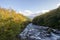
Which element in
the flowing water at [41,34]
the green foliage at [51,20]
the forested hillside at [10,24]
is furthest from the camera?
the forested hillside at [10,24]

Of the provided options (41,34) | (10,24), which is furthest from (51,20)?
(10,24)

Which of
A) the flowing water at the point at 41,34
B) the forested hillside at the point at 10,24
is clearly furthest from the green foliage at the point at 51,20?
the forested hillside at the point at 10,24

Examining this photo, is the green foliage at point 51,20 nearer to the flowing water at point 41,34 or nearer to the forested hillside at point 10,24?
the flowing water at point 41,34

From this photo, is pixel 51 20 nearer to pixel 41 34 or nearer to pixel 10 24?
pixel 41 34

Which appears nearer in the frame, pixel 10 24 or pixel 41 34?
pixel 41 34

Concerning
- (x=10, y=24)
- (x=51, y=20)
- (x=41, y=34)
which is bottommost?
(x=41, y=34)

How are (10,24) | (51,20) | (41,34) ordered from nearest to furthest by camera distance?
(41,34)
(51,20)
(10,24)

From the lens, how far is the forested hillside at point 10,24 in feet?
23.4

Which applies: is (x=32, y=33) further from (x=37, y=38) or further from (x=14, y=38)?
(x=14, y=38)

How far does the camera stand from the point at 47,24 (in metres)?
6.22

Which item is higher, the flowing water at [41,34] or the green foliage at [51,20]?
the green foliage at [51,20]

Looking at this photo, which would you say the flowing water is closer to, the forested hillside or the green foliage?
the green foliage

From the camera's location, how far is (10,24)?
7457 millimetres

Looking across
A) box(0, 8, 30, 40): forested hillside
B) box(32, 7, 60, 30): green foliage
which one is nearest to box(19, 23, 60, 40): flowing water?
box(32, 7, 60, 30): green foliage
